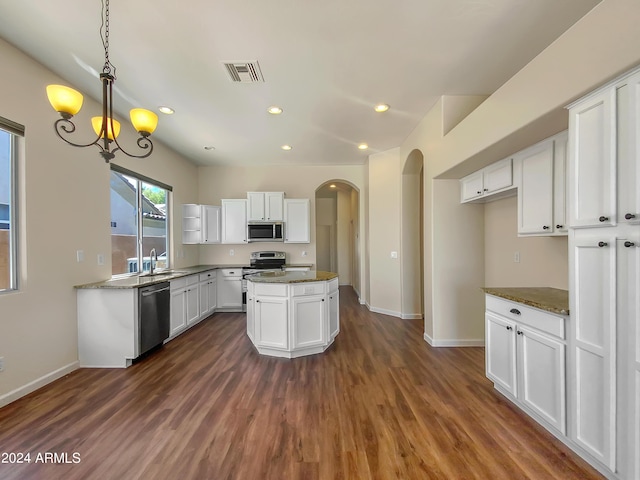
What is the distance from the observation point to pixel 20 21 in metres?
2.05

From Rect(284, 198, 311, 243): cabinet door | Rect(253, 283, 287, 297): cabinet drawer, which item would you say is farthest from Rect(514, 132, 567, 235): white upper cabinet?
Rect(284, 198, 311, 243): cabinet door

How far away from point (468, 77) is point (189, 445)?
12.9 ft

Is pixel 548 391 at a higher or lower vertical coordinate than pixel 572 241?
lower

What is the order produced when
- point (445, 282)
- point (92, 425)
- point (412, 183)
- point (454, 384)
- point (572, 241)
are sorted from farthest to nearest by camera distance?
point (412, 183) → point (445, 282) → point (454, 384) → point (92, 425) → point (572, 241)

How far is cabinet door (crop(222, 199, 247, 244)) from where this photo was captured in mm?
5594

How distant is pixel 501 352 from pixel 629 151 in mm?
1699

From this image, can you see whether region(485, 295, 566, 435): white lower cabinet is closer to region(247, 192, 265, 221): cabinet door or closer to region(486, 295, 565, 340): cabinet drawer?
region(486, 295, 565, 340): cabinet drawer

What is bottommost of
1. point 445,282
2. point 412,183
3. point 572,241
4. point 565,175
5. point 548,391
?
point 548,391

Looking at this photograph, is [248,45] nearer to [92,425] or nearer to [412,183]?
[92,425]

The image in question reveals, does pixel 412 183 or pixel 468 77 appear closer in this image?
pixel 468 77

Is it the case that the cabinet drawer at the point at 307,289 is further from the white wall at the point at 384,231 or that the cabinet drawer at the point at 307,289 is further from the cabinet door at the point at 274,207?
the cabinet door at the point at 274,207

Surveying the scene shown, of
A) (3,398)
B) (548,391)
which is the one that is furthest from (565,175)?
(3,398)

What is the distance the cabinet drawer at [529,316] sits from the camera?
1.83m

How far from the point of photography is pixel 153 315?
11.0ft
